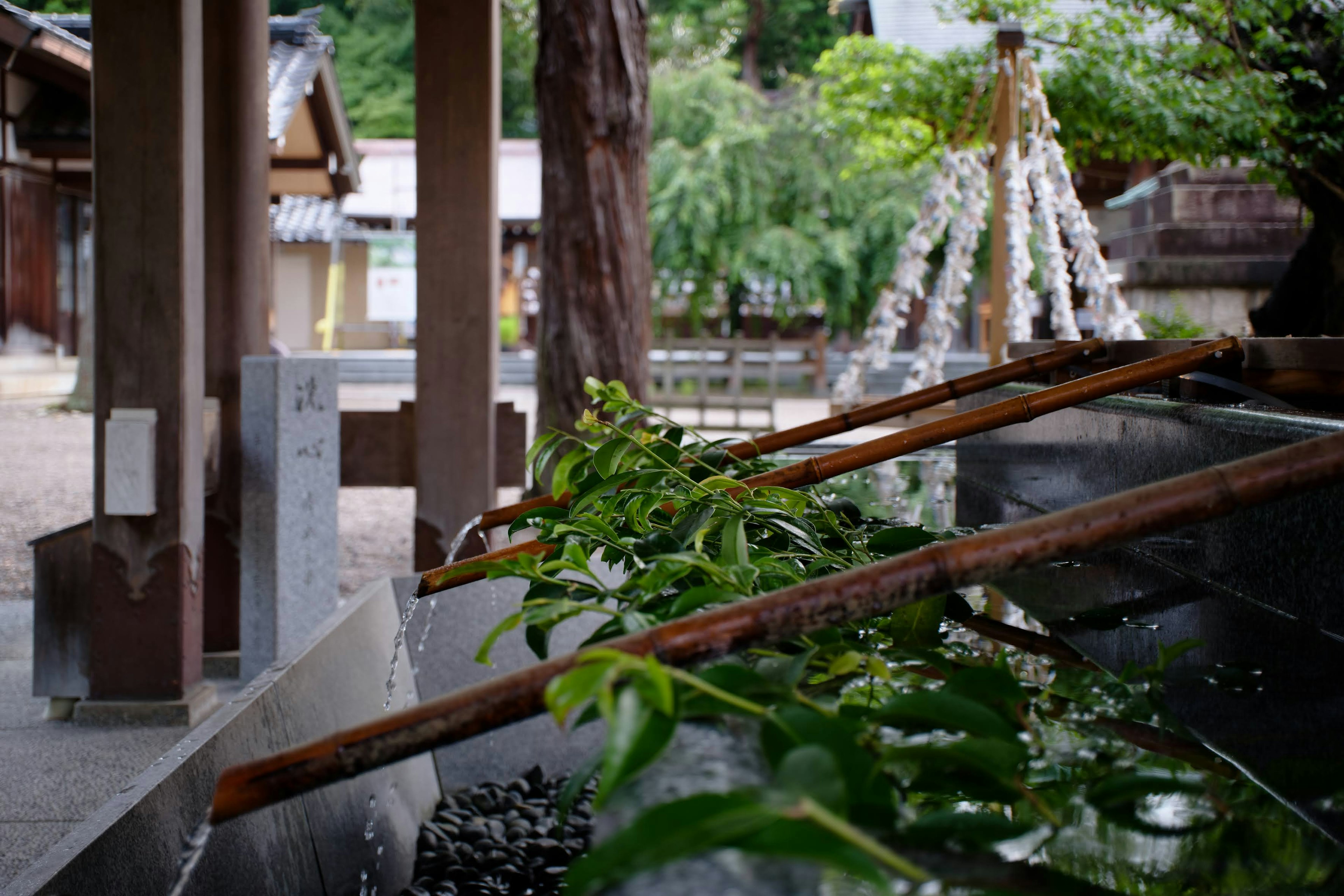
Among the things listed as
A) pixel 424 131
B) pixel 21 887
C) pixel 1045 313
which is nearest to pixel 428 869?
pixel 21 887

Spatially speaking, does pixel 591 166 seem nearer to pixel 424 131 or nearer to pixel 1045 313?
pixel 424 131

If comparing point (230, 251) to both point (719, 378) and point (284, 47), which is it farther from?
point (719, 378)

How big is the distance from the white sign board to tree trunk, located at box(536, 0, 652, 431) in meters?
14.5

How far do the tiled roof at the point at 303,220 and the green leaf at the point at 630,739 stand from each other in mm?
20952

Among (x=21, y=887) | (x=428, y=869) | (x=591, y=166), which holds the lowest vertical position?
(x=428, y=869)

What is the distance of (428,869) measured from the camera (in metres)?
2.53

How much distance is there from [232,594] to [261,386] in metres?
0.86

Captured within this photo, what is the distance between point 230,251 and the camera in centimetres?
430

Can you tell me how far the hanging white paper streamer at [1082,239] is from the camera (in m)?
7.27

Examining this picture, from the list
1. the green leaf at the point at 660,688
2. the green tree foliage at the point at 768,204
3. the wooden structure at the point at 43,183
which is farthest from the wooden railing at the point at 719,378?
the green leaf at the point at 660,688

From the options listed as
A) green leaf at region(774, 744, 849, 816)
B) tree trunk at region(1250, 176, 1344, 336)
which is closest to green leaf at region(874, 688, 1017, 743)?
green leaf at region(774, 744, 849, 816)

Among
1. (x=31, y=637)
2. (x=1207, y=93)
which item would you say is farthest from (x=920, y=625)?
(x=1207, y=93)

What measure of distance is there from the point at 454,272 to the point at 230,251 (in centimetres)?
82

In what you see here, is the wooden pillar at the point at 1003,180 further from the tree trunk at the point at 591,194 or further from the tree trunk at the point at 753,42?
the tree trunk at the point at 753,42
